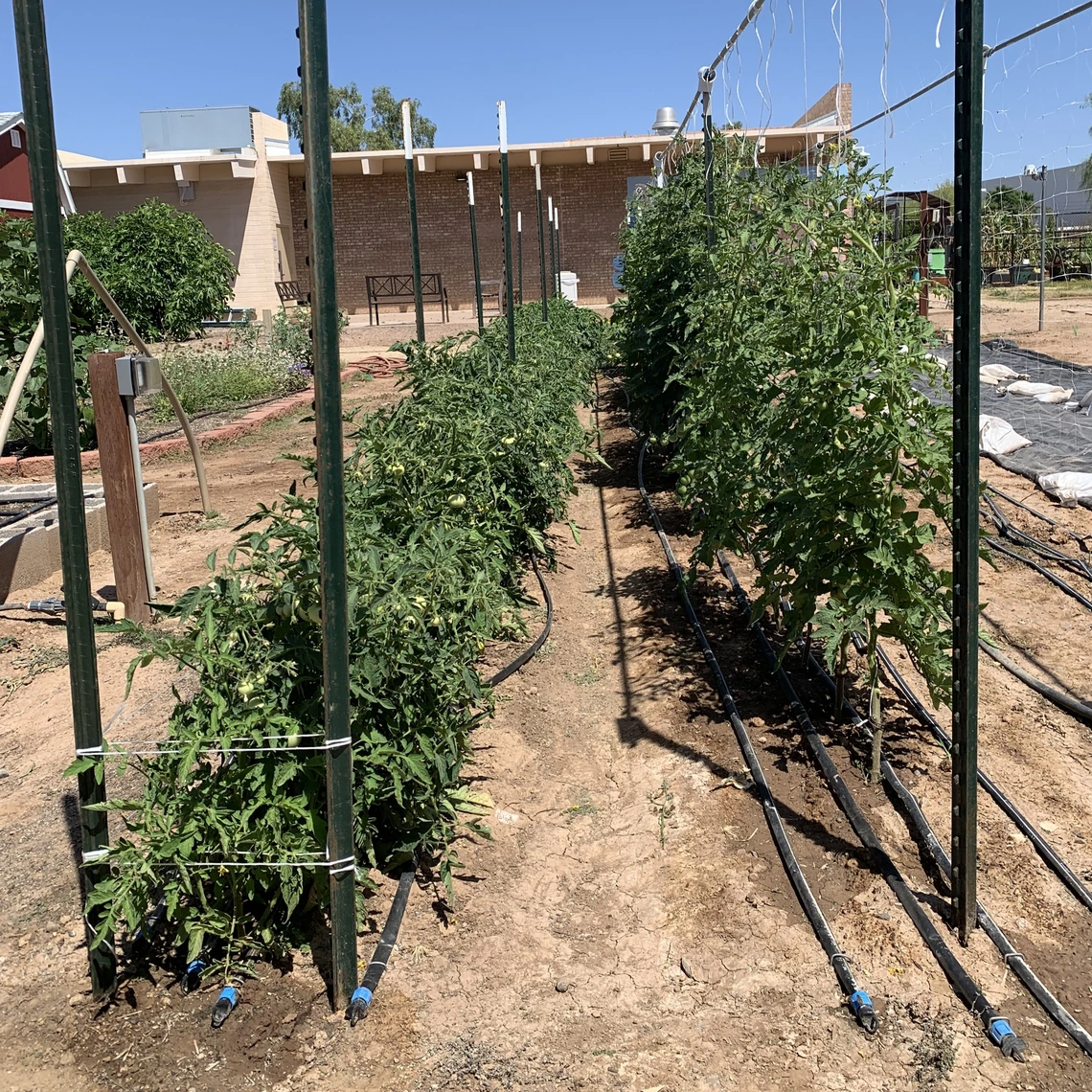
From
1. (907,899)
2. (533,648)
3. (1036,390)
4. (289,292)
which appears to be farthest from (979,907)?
(289,292)

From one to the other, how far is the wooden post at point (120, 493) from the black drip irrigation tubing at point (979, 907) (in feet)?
11.7

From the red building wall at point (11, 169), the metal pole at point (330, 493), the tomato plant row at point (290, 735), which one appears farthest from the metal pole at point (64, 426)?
the red building wall at point (11, 169)

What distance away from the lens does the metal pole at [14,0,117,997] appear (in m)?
2.35

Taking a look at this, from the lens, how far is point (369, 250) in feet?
92.9

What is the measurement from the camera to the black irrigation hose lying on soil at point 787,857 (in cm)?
268

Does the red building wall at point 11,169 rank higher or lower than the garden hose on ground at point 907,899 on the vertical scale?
higher

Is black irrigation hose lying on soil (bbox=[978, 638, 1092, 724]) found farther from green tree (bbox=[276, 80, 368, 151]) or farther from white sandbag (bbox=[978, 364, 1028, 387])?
green tree (bbox=[276, 80, 368, 151])

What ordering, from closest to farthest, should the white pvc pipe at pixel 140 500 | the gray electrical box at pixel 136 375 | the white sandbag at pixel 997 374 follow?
the gray electrical box at pixel 136 375, the white pvc pipe at pixel 140 500, the white sandbag at pixel 997 374

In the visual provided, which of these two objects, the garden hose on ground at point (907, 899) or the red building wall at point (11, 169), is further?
the red building wall at point (11, 169)

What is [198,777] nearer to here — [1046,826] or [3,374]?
[1046,826]

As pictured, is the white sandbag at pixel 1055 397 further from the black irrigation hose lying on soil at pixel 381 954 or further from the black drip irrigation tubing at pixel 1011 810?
the black irrigation hose lying on soil at pixel 381 954

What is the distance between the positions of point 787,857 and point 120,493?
13.5 ft

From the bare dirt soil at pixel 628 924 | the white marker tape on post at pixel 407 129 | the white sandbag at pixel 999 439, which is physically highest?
the white marker tape on post at pixel 407 129

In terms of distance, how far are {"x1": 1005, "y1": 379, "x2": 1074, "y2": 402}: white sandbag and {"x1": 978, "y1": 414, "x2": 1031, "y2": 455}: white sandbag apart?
1.86 metres
